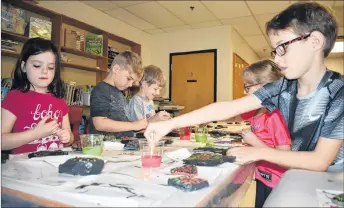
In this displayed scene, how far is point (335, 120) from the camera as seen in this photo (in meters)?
0.93

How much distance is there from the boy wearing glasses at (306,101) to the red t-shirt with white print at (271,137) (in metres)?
0.06

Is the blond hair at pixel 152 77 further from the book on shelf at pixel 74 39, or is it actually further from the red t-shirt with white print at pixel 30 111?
the book on shelf at pixel 74 39

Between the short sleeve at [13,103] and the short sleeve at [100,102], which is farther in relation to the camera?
the short sleeve at [100,102]

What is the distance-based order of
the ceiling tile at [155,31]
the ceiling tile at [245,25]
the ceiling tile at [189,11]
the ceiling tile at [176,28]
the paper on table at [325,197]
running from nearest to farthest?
the paper on table at [325,197]
the ceiling tile at [189,11]
the ceiling tile at [245,25]
the ceiling tile at [176,28]
the ceiling tile at [155,31]

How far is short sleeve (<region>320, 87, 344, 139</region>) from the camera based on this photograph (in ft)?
3.00

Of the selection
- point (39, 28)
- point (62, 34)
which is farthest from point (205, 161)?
point (62, 34)

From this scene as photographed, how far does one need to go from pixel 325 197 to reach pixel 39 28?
3.61 m

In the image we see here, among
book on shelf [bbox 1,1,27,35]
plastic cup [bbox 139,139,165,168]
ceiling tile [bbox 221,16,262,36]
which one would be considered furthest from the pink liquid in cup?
ceiling tile [bbox 221,16,262,36]

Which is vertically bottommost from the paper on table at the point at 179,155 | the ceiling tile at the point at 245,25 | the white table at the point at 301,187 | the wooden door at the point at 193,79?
the white table at the point at 301,187

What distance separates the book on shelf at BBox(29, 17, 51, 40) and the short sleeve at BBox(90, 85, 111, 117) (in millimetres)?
1804

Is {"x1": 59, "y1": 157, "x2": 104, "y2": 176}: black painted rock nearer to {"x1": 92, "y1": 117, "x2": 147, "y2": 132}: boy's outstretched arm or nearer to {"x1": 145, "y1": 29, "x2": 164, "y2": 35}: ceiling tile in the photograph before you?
{"x1": 92, "y1": 117, "x2": 147, "y2": 132}: boy's outstretched arm

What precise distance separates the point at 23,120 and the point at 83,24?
2.98 m

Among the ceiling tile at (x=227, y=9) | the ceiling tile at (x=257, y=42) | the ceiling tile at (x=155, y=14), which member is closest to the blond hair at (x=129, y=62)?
the ceiling tile at (x=155, y=14)

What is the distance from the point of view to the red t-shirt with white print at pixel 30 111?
142cm
